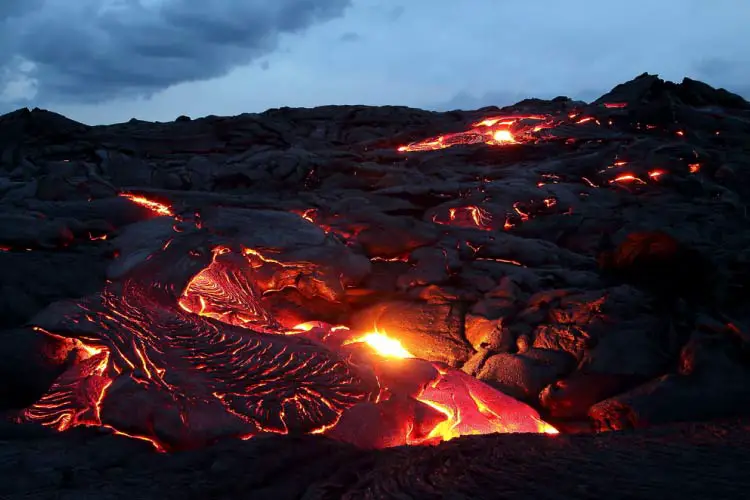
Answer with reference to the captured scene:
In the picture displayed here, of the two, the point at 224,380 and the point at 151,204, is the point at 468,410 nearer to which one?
the point at 224,380

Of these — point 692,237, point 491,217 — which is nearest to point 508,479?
point 692,237

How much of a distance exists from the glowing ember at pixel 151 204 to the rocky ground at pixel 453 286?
0.16 ft

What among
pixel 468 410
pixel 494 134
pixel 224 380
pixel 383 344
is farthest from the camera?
pixel 494 134

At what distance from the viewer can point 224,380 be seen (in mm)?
3129

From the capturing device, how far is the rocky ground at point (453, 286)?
248 cm

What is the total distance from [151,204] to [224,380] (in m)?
2.72

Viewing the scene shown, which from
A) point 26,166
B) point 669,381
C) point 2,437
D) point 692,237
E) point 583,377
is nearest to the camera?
point 2,437

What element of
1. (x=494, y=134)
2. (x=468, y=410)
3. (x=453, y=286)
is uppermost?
(x=494, y=134)

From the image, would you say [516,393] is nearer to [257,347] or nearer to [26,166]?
[257,347]

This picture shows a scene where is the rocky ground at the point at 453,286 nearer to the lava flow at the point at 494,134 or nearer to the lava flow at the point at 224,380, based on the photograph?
the lava flow at the point at 224,380

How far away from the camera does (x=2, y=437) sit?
2.82 m

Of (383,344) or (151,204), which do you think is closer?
(383,344)

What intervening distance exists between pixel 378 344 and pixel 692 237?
274 cm

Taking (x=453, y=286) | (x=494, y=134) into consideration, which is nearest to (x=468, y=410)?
(x=453, y=286)
